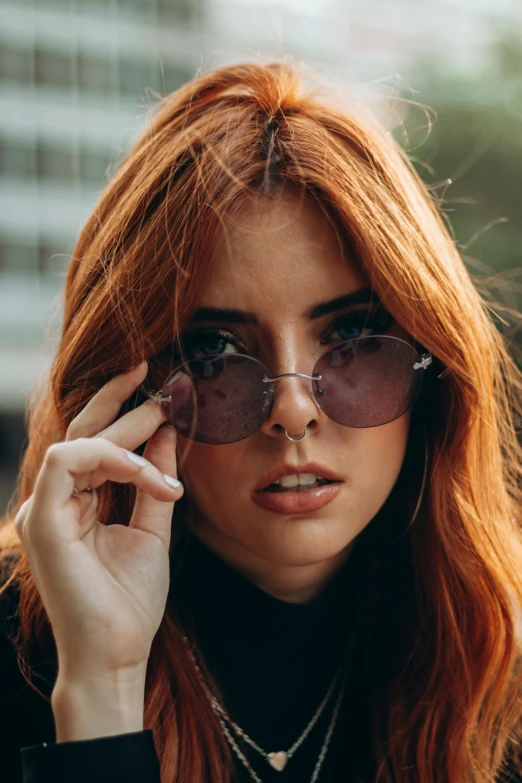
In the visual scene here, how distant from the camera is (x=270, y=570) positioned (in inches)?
75.3

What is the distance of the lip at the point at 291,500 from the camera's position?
5.57 ft

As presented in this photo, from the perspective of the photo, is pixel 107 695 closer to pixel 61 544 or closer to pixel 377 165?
pixel 61 544

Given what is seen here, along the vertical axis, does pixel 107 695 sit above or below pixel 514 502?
below

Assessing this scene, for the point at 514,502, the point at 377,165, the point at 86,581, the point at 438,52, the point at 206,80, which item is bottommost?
the point at 86,581

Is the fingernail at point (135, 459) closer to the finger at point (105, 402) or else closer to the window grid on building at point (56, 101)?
the finger at point (105, 402)

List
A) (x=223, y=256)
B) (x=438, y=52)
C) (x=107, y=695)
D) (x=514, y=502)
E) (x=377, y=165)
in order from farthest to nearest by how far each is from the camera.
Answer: (x=438, y=52) < (x=514, y=502) < (x=377, y=165) < (x=223, y=256) < (x=107, y=695)

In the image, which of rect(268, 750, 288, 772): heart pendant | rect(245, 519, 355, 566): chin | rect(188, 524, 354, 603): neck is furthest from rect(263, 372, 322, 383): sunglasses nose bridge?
rect(268, 750, 288, 772): heart pendant

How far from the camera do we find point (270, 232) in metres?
1.69

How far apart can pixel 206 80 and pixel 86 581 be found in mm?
1334

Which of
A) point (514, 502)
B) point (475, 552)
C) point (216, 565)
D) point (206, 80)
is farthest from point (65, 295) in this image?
point (514, 502)

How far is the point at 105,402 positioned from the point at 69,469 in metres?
0.22

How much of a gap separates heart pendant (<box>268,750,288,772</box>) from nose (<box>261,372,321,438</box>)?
868mm

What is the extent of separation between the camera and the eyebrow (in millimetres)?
1672

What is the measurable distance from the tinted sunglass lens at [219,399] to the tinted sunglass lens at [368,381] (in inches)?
5.7
